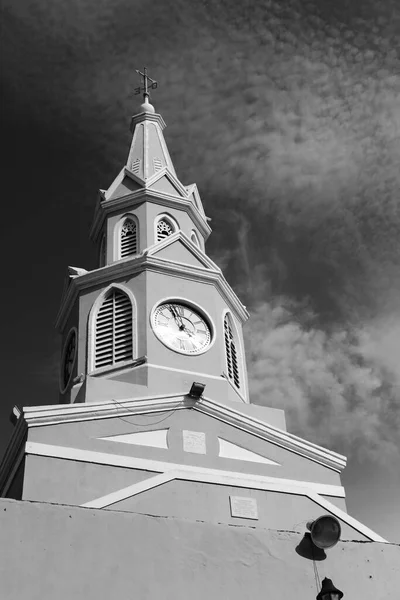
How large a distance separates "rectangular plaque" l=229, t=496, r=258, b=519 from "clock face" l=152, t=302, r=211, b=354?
176 inches

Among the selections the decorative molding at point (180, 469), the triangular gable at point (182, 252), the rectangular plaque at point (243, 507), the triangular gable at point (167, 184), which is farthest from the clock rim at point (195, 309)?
the triangular gable at point (167, 184)

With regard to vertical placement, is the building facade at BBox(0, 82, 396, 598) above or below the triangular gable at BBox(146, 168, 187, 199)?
below

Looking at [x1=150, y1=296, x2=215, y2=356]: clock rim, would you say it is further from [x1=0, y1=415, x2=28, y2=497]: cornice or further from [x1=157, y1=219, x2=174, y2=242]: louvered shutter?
[x1=0, y1=415, x2=28, y2=497]: cornice

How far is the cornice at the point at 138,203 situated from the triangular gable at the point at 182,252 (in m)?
2.07

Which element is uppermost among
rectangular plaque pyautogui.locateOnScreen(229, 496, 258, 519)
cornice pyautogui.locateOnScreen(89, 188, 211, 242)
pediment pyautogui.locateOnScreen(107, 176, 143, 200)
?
pediment pyautogui.locateOnScreen(107, 176, 143, 200)

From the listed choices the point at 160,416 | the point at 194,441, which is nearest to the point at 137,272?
the point at 160,416

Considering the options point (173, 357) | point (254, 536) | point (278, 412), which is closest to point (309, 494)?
point (278, 412)

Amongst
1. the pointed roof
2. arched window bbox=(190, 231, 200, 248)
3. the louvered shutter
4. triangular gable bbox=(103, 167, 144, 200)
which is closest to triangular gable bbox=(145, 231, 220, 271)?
the louvered shutter

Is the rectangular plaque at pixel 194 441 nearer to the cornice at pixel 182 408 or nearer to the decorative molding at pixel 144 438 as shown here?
the decorative molding at pixel 144 438

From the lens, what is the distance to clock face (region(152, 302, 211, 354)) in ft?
64.7

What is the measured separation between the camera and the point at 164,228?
77.9 feet

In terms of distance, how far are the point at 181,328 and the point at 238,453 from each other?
4.01m

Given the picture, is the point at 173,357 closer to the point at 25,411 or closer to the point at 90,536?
the point at 25,411

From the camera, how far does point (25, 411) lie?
53.6 ft
